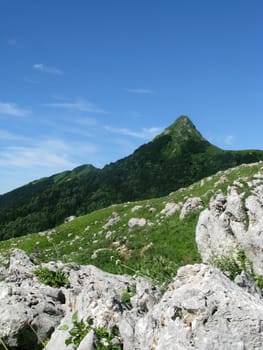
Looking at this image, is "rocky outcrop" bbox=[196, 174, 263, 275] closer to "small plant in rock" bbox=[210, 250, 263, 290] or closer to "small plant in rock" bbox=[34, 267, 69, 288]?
"small plant in rock" bbox=[210, 250, 263, 290]

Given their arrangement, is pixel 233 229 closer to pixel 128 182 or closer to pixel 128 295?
pixel 128 295

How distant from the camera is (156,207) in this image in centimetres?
4850

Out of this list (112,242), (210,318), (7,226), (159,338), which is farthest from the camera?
(7,226)

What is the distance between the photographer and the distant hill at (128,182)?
139000 millimetres

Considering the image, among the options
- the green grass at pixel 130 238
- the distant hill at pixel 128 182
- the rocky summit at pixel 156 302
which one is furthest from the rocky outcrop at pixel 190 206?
the distant hill at pixel 128 182

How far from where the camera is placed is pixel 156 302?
10938 mm

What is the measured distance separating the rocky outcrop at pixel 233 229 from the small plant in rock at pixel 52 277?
6396 mm

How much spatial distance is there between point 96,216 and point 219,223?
39.4m

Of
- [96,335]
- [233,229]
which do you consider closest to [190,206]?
[233,229]

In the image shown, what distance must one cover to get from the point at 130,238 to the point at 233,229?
21521 millimetres

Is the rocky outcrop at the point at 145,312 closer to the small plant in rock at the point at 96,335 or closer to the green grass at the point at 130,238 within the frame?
the small plant in rock at the point at 96,335

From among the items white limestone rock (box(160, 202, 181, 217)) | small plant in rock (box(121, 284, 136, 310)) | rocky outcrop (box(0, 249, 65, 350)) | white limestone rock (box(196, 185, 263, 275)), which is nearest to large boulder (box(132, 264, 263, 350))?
small plant in rock (box(121, 284, 136, 310))

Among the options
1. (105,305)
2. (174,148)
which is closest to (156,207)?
(105,305)

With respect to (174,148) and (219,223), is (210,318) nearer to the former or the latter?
(219,223)
